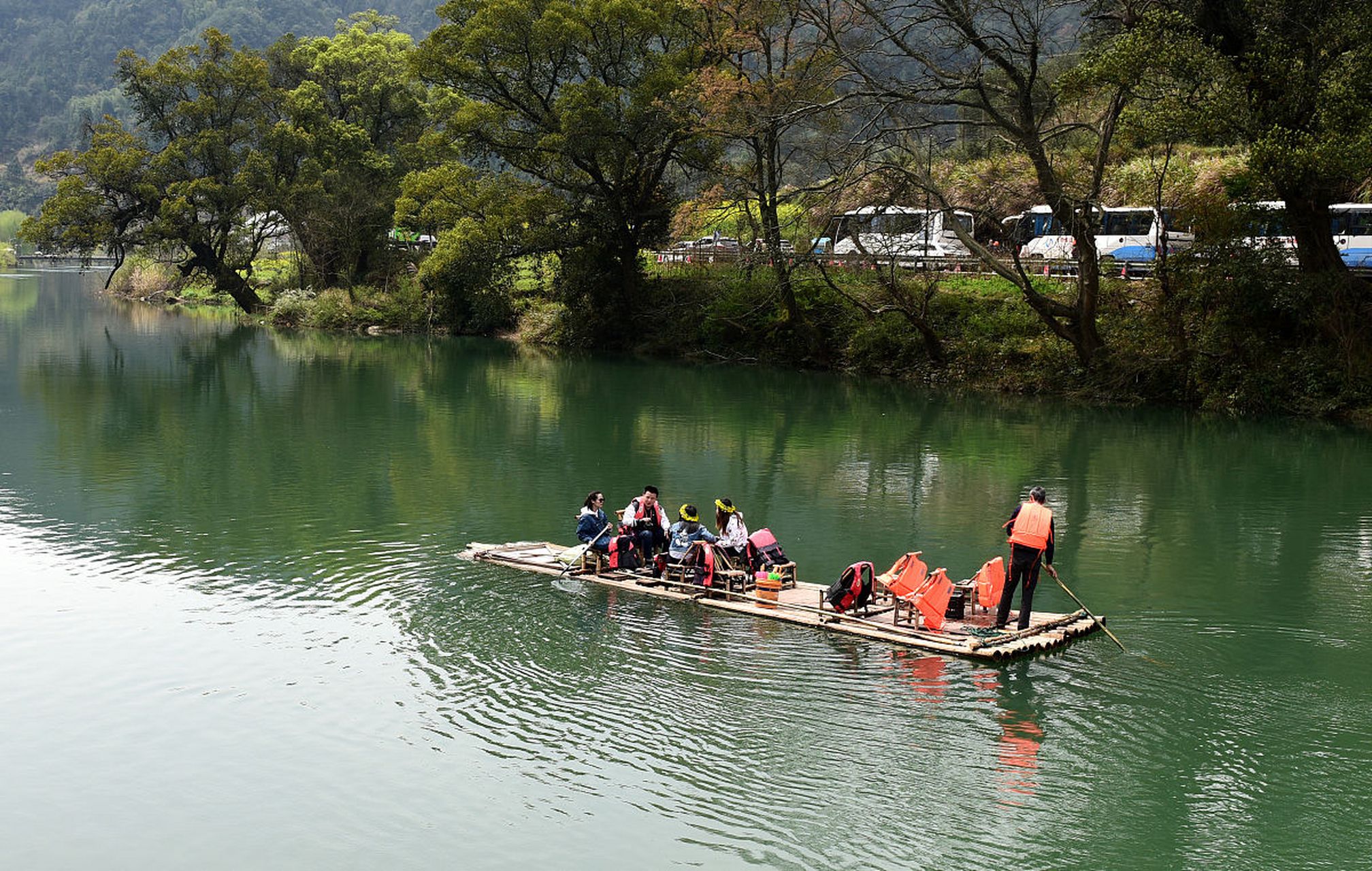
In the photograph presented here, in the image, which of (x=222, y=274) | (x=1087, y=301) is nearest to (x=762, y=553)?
(x=1087, y=301)

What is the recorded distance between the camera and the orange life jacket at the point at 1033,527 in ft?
48.2

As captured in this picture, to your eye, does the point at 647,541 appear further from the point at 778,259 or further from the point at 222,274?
the point at 222,274

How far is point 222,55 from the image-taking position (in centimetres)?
6550

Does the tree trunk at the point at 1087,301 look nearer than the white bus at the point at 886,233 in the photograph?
Yes

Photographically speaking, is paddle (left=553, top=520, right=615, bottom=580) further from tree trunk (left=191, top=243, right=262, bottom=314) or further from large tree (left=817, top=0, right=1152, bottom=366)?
tree trunk (left=191, top=243, right=262, bottom=314)

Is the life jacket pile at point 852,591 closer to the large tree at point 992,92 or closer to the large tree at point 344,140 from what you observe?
the large tree at point 992,92

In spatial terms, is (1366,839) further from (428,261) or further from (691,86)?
(428,261)

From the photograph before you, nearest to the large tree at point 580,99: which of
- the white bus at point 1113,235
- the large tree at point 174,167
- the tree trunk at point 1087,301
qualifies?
the white bus at point 1113,235

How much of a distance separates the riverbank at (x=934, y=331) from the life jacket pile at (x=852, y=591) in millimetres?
22476

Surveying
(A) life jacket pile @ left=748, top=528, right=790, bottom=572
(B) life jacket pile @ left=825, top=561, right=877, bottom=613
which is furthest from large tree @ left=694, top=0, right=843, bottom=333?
(B) life jacket pile @ left=825, top=561, right=877, bottom=613

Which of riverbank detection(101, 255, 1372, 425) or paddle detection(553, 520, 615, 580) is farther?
riverbank detection(101, 255, 1372, 425)

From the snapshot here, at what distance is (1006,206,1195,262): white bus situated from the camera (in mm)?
42750

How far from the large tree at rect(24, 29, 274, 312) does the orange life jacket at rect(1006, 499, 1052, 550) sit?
5579cm

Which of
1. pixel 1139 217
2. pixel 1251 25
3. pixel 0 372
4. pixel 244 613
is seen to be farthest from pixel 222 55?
pixel 244 613
